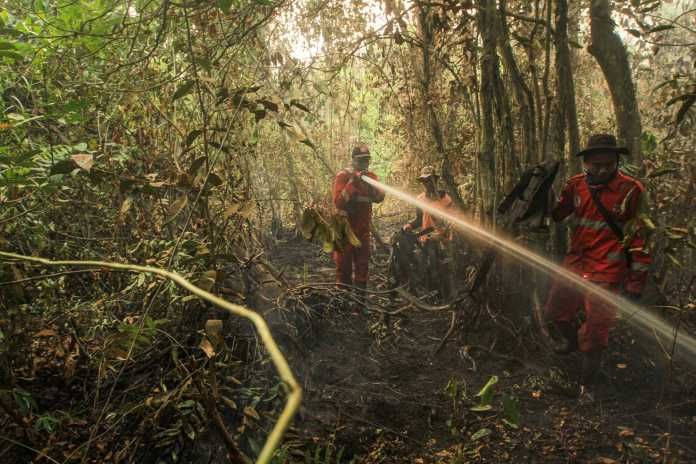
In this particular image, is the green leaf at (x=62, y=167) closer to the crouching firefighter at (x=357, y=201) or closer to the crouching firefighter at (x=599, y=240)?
the crouching firefighter at (x=599, y=240)

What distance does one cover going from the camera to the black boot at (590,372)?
3.61m

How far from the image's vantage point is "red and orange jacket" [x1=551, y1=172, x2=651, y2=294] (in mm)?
3359

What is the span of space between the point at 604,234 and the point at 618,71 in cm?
188

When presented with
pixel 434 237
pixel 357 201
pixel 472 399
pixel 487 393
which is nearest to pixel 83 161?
pixel 487 393

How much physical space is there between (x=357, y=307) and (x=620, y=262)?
8.32 ft

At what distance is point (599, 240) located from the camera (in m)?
3.57

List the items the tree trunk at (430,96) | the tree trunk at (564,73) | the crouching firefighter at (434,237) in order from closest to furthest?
the tree trunk at (564,73) < the tree trunk at (430,96) < the crouching firefighter at (434,237)

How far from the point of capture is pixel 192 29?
3467mm

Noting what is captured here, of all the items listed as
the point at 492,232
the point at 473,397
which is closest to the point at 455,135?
the point at 492,232

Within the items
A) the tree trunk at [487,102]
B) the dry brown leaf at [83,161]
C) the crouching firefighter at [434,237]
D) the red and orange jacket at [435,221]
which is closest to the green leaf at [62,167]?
the dry brown leaf at [83,161]

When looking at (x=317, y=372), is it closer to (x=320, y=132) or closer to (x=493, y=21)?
(x=493, y=21)

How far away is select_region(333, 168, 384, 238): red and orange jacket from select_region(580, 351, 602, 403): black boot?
2839 mm

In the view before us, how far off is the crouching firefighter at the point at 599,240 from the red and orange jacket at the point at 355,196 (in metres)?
2.32

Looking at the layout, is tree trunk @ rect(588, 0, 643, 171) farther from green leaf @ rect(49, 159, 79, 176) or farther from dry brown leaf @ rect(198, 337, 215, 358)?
green leaf @ rect(49, 159, 79, 176)
